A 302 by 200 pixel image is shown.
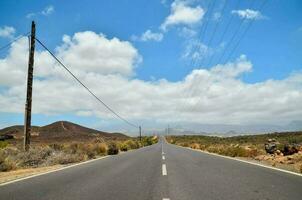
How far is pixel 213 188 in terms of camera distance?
29.9 ft

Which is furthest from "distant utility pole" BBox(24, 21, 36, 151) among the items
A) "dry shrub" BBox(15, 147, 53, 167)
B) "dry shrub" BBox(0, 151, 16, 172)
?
"dry shrub" BBox(0, 151, 16, 172)

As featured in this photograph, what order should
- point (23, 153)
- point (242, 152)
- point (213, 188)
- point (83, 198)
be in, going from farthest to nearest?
1. point (242, 152)
2. point (23, 153)
3. point (213, 188)
4. point (83, 198)

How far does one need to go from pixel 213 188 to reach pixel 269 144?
20.5 metres

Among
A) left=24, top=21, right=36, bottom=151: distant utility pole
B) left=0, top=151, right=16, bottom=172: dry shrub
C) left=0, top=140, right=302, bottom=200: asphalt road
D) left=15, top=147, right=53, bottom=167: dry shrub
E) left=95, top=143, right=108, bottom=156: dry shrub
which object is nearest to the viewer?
left=0, top=140, right=302, bottom=200: asphalt road

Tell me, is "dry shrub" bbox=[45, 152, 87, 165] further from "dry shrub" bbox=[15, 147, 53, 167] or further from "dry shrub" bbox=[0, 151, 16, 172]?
"dry shrub" bbox=[0, 151, 16, 172]

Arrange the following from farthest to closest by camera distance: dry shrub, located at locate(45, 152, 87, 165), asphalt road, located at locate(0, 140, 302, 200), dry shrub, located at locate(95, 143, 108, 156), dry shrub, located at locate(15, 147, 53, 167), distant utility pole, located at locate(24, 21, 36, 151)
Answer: dry shrub, located at locate(95, 143, 108, 156) → distant utility pole, located at locate(24, 21, 36, 151) → dry shrub, located at locate(45, 152, 87, 165) → dry shrub, located at locate(15, 147, 53, 167) → asphalt road, located at locate(0, 140, 302, 200)

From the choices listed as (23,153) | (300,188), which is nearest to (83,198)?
(300,188)

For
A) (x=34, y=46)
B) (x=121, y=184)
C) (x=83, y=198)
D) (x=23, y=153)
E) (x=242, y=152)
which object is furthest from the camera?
(x=242, y=152)

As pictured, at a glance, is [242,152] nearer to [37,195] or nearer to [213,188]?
[213,188]

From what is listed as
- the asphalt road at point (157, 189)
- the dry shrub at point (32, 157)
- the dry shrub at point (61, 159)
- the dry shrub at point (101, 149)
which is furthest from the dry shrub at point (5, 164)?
the dry shrub at point (101, 149)

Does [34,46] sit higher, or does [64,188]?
[34,46]

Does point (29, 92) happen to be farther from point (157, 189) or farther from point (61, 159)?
point (157, 189)

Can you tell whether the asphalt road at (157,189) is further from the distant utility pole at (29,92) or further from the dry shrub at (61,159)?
the distant utility pole at (29,92)

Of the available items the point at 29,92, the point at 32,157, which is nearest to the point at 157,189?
the point at 32,157
